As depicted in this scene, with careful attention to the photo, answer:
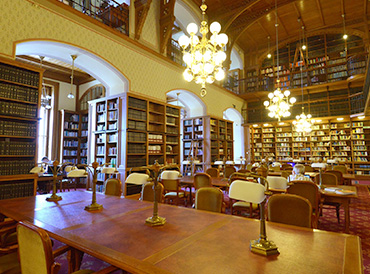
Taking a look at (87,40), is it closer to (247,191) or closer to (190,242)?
(190,242)

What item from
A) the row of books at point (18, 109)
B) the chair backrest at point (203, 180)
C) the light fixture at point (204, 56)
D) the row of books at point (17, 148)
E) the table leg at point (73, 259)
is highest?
the light fixture at point (204, 56)

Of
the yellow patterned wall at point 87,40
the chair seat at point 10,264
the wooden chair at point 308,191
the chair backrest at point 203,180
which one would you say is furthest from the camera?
the chair backrest at point 203,180

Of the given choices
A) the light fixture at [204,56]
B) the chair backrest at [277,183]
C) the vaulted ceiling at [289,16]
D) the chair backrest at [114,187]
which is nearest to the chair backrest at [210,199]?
the chair backrest at [277,183]

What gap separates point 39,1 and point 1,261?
4.87m

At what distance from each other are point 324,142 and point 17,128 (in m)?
12.5

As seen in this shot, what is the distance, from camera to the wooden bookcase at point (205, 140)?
9.52m

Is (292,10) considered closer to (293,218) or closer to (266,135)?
(266,135)

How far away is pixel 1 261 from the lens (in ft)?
6.17

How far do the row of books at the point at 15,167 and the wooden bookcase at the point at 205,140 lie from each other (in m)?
5.83

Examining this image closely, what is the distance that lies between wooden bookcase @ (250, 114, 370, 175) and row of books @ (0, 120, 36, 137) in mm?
10660

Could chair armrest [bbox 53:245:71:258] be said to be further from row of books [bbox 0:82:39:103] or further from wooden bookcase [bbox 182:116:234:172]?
wooden bookcase [bbox 182:116:234:172]

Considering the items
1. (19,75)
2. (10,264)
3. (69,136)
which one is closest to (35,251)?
(10,264)

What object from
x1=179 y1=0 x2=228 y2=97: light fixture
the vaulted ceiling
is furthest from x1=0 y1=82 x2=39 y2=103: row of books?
the vaulted ceiling

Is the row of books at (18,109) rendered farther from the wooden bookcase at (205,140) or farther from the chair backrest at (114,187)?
the wooden bookcase at (205,140)
